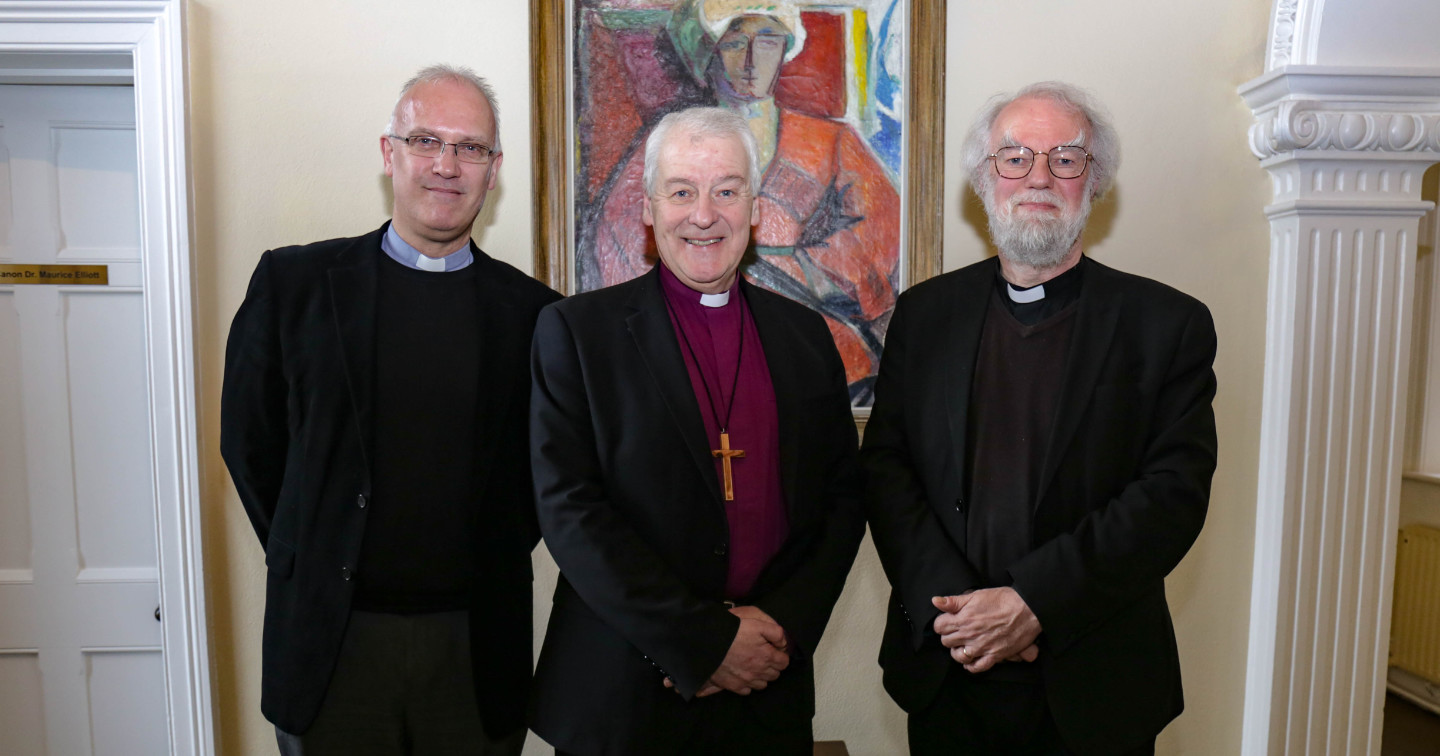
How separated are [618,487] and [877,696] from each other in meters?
1.56

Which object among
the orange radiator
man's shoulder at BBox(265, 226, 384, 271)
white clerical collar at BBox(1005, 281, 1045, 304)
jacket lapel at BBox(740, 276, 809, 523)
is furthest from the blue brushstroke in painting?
the orange radiator

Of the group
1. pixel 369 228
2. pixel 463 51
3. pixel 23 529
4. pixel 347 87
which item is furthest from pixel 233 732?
pixel 463 51

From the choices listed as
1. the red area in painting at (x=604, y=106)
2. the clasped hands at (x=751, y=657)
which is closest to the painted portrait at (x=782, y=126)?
the red area in painting at (x=604, y=106)

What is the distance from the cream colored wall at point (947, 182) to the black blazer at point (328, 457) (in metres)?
0.72

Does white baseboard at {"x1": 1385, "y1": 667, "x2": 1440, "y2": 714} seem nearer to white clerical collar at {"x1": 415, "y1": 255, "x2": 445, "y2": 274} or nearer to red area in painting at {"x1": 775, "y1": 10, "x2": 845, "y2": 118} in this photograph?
red area in painting at {"x1": 775, "y1": 10, "x2": 845, "y2": 118}

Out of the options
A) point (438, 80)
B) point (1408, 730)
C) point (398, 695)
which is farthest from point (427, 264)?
point (1408, 730)

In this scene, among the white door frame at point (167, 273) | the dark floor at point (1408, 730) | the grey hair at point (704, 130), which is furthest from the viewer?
the dark floor at point (1408, 730)

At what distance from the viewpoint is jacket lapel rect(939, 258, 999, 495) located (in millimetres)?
1962

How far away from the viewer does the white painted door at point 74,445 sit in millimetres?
2812

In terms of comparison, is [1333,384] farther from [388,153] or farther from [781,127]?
[388,153]

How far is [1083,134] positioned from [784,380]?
909 mm

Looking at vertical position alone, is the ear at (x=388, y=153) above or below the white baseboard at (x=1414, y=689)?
above

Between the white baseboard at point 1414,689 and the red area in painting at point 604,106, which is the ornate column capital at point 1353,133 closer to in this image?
the red area in painting at point 604,106

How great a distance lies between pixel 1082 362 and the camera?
6.34ft
